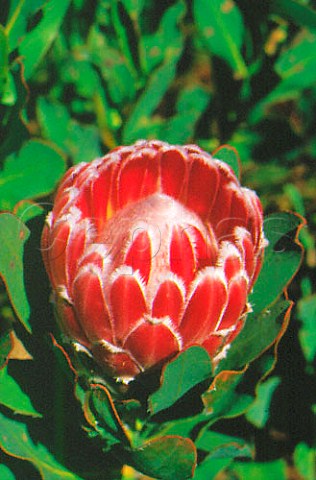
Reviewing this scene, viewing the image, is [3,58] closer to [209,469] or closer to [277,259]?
[277,259]

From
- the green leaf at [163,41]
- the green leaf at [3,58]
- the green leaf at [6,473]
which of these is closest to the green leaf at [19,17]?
the green leaf at [3,58]

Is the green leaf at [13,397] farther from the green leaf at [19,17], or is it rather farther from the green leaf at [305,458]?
the green leaf at [305,458]

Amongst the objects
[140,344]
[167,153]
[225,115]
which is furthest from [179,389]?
[225,115]

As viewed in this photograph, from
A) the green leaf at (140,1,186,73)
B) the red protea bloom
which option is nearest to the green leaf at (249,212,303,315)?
the red protea bloom

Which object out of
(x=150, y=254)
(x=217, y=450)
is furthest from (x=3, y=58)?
(x=217, y=450)

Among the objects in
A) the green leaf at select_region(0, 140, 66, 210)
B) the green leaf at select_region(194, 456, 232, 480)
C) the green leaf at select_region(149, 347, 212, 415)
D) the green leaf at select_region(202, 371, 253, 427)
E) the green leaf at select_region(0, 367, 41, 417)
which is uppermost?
the green leaf at select_region(0, 140, 66, 210)

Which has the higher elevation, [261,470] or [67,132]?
[67,132]

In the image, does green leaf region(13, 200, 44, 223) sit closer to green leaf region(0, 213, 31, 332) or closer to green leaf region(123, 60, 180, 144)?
green leaf region(0, 213, 31, 332)
